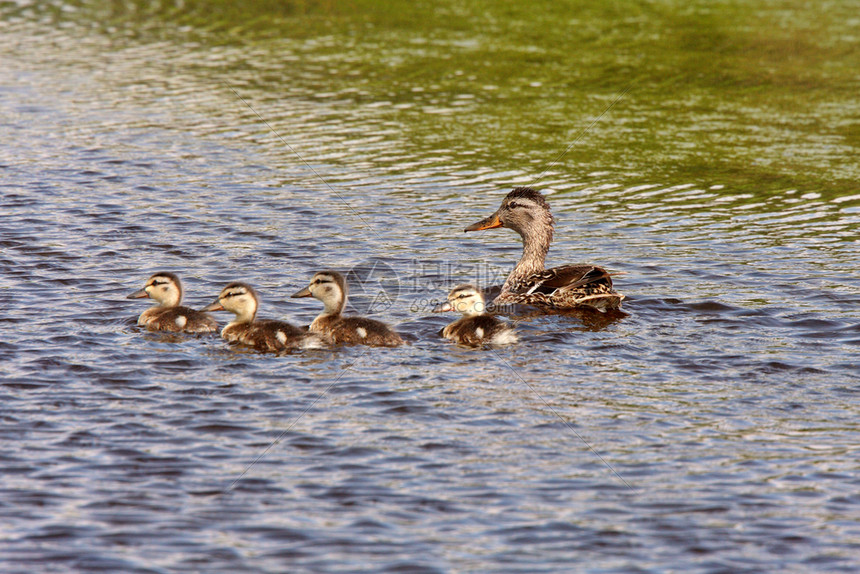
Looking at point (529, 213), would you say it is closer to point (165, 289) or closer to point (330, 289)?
point (330, 289)

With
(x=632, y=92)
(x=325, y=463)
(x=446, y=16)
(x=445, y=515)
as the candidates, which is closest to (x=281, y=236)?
(x=325, y=463)

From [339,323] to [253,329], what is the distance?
803mm

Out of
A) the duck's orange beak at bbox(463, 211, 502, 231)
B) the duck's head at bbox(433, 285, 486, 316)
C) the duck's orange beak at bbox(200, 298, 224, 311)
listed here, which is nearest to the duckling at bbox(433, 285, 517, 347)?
the duck's head at bbox(433, 285, 486, 316)

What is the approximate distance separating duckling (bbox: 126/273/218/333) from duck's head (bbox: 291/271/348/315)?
1.04 meters

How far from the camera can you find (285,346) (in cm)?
898

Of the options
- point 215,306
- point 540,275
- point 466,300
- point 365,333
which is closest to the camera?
point 365,333

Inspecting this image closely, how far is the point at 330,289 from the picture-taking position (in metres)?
9.48

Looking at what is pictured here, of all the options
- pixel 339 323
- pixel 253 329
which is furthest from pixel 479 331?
pixel 253 329

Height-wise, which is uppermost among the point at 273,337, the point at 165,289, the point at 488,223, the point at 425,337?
the point at 488,223

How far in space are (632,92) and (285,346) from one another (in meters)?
13.3

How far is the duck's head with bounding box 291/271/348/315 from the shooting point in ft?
31.1

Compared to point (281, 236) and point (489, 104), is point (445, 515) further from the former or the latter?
point (489, 104)

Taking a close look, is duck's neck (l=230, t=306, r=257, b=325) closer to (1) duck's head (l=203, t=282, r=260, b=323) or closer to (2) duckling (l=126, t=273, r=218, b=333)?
(1) duck's head (l=203, t=282, r=260, b=323)

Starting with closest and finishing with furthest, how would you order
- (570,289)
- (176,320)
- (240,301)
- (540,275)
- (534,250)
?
1. (176,320)
2. (240,301)
3. (570,289)
4. (540,275)
5. (534,250)
